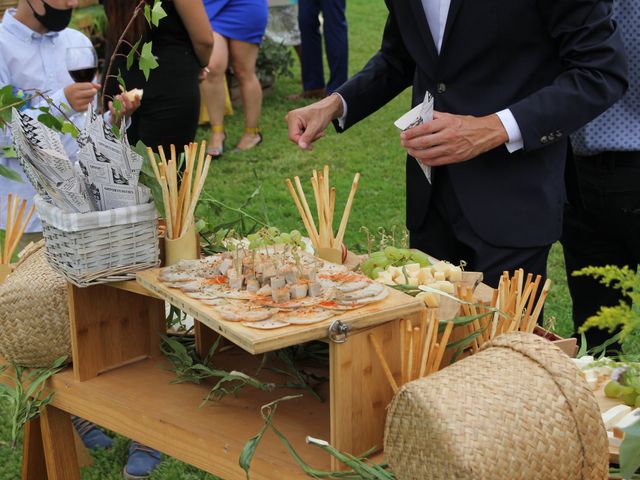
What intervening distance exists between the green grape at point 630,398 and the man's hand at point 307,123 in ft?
2.94

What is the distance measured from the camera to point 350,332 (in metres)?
1.47

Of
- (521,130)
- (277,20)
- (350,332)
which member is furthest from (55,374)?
(277,20)

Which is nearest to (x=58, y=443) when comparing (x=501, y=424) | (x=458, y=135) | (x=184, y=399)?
(x=184, y=399)

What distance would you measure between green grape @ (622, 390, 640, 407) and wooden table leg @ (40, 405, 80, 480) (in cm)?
123

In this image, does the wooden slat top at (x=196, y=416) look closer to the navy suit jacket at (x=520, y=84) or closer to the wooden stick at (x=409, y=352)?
the wooden stick at (x=409, y=352)

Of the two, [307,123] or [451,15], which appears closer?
[451,15]

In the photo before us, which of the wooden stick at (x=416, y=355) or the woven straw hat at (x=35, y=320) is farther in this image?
the woven straw hat at (x=35, y=320)

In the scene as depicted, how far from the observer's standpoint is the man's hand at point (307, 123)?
2146 millimetres

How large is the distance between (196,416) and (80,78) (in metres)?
1.40

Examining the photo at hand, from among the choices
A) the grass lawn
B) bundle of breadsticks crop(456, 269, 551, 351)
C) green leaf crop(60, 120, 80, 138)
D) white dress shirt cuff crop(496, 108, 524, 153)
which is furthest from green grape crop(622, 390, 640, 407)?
the grass lawn

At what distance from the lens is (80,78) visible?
2.81m

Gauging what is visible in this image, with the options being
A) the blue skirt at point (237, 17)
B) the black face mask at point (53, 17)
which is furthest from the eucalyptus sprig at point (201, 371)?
the blue skirt at point (237, 17)

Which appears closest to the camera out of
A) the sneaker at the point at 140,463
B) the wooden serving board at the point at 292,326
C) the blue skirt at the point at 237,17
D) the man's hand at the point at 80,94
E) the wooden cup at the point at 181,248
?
the wooden serving board at the point at 292,326

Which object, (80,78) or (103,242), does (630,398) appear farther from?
(80,78)
